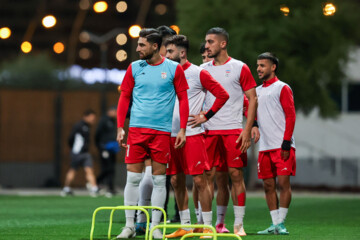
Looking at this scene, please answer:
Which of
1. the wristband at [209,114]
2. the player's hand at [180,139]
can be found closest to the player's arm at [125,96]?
the player's hand at [180,139]

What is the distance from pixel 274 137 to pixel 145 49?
2386 millimetres

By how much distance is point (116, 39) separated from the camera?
388ft

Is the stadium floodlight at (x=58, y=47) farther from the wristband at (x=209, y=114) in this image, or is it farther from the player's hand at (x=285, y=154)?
the wristband at (x=209, y=114)

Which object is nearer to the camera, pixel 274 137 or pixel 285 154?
pixel 285 154

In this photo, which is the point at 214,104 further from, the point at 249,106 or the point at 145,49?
the point at 145,49

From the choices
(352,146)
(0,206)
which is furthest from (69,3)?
(0,206)

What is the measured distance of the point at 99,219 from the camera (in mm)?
13891

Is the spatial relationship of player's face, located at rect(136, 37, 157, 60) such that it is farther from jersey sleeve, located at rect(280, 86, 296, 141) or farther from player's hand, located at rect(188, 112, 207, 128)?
jersey sleeve, located at rect(280, 86, 296, 141)

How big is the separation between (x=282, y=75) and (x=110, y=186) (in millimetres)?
7724

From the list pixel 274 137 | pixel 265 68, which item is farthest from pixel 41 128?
pixel 274 137

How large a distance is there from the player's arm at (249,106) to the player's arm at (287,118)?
59 centimetres

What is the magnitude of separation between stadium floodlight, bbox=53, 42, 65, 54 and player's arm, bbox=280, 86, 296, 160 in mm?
113228

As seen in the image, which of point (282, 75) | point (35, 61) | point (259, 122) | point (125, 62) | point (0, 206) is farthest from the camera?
point (125, 62)

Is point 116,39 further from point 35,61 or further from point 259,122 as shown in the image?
point 259,122
